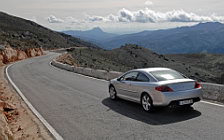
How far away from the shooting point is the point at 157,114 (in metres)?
8.31

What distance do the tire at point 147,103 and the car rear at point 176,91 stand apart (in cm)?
27

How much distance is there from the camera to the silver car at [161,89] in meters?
8.03

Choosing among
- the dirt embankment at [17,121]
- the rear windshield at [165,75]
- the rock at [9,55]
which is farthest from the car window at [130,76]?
the rock at [9,55]

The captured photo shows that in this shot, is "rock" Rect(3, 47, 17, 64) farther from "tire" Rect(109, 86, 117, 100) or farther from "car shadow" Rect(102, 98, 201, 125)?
"car shadow" Rect(102, 98, 201, 125)

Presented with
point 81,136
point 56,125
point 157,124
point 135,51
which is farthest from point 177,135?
point 135,51

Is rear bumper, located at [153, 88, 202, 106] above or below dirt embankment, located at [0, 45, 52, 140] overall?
above

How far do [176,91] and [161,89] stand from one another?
1.47 feet

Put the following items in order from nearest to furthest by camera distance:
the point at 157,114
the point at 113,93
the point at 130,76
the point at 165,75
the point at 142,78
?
1. the point at 157,114
2. the point at 165,75
3. the point at 142,78
4. the point at 130,76
5. the point at 113,93

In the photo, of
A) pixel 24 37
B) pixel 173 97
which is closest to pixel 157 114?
pixel 173 97

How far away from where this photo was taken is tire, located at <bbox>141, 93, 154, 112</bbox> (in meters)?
8.45

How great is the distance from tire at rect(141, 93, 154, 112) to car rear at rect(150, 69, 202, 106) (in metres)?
0.27

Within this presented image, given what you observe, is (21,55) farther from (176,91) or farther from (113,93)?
(176,91)

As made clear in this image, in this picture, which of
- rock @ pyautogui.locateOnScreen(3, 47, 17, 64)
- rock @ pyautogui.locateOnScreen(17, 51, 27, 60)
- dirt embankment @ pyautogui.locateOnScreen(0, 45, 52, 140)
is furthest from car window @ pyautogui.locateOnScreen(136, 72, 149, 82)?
rock @ pyautogui.locateOnScreen(17, 51, 27, 60)

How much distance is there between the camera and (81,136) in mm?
6672
